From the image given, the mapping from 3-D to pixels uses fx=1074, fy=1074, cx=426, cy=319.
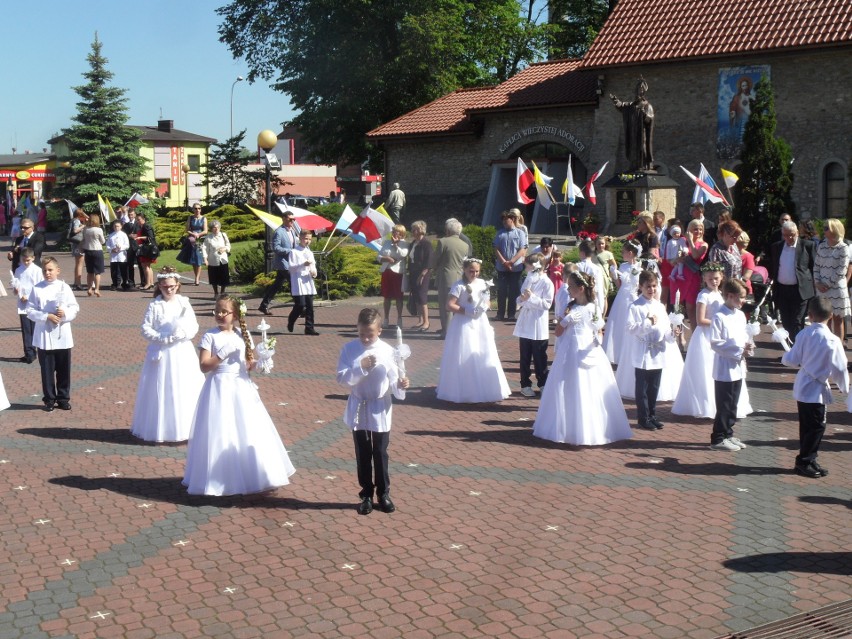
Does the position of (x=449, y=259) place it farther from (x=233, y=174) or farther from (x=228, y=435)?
(x=233, y=174)

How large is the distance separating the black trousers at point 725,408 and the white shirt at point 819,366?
963 mm

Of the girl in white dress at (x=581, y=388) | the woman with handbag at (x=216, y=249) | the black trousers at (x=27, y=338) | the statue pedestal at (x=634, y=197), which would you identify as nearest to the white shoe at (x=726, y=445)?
the girl in white dress at (x=581, y=388)

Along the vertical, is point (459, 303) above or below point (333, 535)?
above

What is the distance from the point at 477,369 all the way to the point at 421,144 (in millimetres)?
30609

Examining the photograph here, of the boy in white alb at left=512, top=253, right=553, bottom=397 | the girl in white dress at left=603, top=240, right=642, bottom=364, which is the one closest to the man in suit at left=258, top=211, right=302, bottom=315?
the girl in white dress at left=603, top=240, right=642, bottom=364

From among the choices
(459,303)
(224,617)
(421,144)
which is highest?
Answer: (421,144)

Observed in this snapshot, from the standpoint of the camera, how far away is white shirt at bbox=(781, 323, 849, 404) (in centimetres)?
884

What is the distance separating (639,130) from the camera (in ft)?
97.8

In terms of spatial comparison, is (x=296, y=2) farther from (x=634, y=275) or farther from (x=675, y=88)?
(x=634, y=275)

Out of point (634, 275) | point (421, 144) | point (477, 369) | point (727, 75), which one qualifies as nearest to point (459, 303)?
point (477, 369)

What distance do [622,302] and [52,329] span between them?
6.83m

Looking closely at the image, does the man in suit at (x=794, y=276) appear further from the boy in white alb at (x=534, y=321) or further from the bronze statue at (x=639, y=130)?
the bronze statue at (x=639, y=130)

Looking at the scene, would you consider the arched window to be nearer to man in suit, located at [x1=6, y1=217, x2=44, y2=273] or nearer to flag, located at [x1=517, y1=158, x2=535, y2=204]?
flag, located at [x1=517, y1=158, x2=535, y2=204]

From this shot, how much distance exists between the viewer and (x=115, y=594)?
6.46 meters
